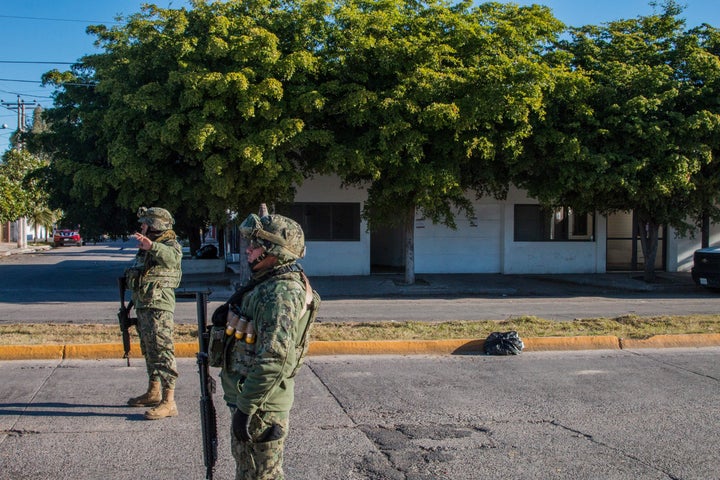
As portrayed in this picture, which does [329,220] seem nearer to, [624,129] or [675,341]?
[624,129]

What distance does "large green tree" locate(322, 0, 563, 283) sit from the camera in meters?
15.4

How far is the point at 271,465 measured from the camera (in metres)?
3.12

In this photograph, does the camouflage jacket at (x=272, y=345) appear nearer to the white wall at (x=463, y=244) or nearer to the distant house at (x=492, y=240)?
the distant house at (x=492, y=240)

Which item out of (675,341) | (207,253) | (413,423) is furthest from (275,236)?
(207,253)

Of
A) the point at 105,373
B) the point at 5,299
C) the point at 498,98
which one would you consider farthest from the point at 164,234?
the point at 5,299

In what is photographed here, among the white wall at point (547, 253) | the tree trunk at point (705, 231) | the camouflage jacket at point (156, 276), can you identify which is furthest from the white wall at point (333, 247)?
the camouflage jacket at point (156, 276)

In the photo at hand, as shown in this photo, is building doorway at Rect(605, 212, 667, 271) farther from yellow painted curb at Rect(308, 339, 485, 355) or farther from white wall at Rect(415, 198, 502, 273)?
yellow painted curb at Rect(308, 339, 485, 355)

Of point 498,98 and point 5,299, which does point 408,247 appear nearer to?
point 498,98

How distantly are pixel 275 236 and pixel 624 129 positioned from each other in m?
15.7

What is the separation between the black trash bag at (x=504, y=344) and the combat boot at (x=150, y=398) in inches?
179

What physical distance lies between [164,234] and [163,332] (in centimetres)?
84

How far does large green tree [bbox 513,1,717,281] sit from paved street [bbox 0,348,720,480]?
9.43 meters

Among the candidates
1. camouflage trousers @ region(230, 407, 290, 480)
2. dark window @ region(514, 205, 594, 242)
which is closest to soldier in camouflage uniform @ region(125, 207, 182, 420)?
camouflage trousers @ region(230, 407, 290, 480)

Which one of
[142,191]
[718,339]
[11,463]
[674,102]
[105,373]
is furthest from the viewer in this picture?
[674,102]
